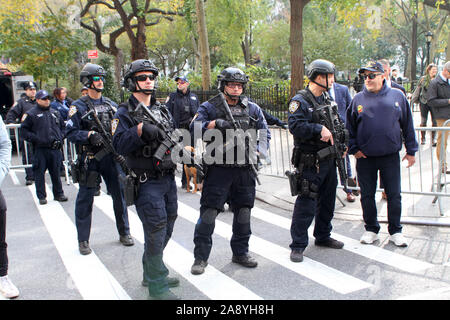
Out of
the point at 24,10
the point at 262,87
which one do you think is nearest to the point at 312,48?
the point at 262,87

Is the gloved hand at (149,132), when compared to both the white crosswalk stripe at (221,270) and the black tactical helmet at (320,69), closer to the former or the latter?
the white crosswalk stripe at (221,270)

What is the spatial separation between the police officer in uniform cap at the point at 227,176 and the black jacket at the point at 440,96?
226 inches

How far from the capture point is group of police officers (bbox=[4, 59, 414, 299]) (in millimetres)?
4125

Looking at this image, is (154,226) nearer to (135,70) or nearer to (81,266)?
(135,70)

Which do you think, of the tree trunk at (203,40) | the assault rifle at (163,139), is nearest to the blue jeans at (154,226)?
the assault rifle at (163,139)

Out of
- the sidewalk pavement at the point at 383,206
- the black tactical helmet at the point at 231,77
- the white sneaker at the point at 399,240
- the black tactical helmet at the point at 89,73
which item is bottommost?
the white sneaker at the point at 399,240

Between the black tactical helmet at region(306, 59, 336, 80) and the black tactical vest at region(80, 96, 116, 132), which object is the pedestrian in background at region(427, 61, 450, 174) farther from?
the black tactical vest at region(80, 96, 116, 132)

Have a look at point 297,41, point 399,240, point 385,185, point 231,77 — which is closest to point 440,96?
point 385,185

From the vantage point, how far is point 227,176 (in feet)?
15.3

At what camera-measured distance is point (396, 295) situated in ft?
13.3

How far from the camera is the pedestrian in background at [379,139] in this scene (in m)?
5.21

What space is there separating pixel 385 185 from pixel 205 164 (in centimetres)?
224
